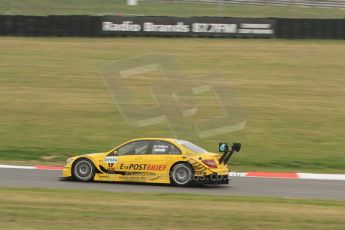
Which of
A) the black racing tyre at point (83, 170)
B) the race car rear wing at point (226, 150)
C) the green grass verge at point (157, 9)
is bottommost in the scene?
the black racing tyre at point (83, 170)

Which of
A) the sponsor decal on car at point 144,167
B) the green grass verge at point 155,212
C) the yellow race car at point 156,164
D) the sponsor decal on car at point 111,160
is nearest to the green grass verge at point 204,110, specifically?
the yellow race car at point 156,164

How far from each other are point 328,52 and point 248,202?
903 inches

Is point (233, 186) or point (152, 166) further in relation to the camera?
point (233, 186)

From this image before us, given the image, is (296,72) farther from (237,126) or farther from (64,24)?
(64,24)

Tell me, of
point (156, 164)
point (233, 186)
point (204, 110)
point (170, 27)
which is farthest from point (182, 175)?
point (170, 27)

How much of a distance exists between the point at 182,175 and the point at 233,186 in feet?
3.77

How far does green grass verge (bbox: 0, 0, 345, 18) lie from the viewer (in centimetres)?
4062

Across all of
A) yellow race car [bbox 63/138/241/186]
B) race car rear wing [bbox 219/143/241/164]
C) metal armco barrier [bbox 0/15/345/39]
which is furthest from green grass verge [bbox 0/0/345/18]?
race car rear wing [bbox 219/143/241/164]

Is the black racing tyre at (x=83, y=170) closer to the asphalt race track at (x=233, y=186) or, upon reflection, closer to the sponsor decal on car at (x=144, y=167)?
the asphalt race track at (x=233, y=186)

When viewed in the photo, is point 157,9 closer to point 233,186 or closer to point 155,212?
point 233,186

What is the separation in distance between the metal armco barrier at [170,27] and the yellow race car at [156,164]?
1990 centimetres

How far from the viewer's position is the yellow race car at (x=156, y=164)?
45.0 feet

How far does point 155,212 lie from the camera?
9.27m

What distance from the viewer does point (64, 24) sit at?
34.2 metres
